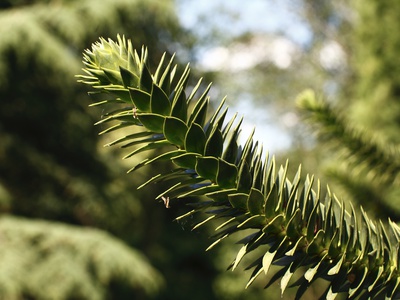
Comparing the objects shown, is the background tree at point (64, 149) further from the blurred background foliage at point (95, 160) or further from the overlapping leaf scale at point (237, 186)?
the overlapping leaf scale at point (237, 186)

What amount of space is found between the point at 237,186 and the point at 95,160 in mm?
7801

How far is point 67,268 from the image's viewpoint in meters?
6.17

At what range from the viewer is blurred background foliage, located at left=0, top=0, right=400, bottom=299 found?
191 inches

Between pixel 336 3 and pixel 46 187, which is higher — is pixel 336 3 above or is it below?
above

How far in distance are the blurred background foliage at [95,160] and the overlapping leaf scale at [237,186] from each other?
46.2 inches

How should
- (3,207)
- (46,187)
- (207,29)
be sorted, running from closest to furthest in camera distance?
1. (3,207)
2. (46,187)
3. (207,29)

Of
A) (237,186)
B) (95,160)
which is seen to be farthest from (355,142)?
(95,160)

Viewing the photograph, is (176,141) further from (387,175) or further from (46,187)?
(46,187)

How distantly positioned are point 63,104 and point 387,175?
277 inches

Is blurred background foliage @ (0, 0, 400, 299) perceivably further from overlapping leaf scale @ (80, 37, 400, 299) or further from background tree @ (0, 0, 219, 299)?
overlapping leaf scale @ (80, 37, 400, 299)

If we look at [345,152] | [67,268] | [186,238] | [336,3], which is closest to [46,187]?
[67,268]

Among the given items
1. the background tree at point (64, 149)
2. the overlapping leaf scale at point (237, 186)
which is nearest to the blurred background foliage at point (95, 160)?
the background tree at point (64, 149)

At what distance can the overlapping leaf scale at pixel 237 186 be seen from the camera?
75 centimetres

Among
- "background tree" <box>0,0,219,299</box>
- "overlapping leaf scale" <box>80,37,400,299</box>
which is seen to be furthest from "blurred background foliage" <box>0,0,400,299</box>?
"overlapping leaf scale" <box>80,37,400,299</box>
